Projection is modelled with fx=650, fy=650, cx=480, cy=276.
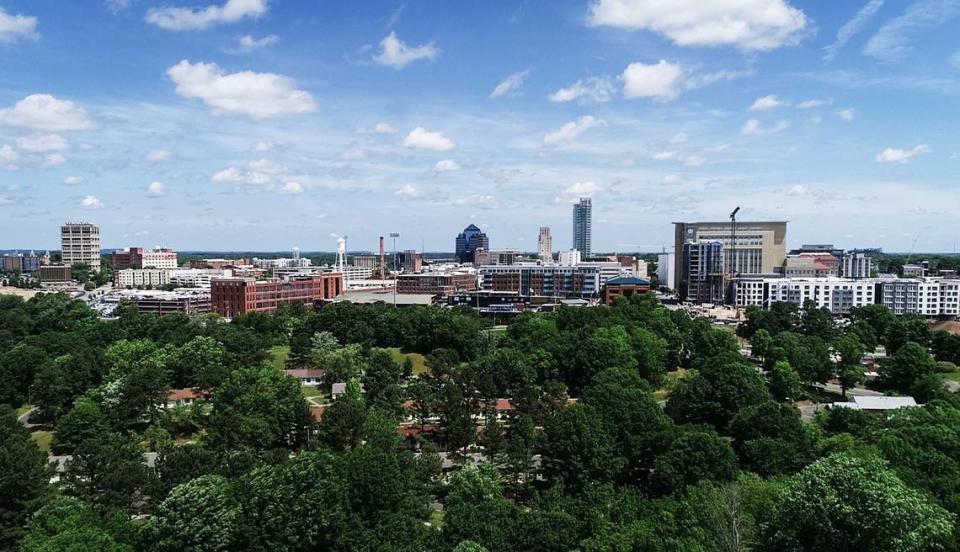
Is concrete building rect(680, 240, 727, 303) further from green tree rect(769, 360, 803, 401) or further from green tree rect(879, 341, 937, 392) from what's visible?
green tree rect(769, 360, 803, 401)

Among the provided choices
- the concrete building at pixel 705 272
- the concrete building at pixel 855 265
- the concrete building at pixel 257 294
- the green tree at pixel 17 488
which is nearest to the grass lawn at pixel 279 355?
the green tree at pixel 17 488

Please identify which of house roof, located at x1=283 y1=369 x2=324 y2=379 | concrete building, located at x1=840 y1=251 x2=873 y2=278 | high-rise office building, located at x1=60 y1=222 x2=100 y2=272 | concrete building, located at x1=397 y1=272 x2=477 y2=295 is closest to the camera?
house roof, located at x1=283 y1=369 x2=324 y2=379

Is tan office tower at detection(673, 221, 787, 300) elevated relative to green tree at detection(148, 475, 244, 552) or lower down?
elevated

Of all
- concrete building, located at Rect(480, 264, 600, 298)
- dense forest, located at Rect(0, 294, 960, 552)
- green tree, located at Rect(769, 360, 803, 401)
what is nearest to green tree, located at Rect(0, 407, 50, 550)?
dense forest, located at Rect(0, 294, 960, 552)

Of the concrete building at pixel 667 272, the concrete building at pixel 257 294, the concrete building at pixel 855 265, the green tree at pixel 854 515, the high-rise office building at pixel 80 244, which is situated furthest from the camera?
the high-rise office building at pixel 80 244

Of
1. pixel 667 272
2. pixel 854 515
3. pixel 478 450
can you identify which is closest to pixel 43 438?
pixel 478 450

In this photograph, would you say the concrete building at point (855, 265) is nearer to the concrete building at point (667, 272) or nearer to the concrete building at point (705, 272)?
the concrete building at point (705, 272)
